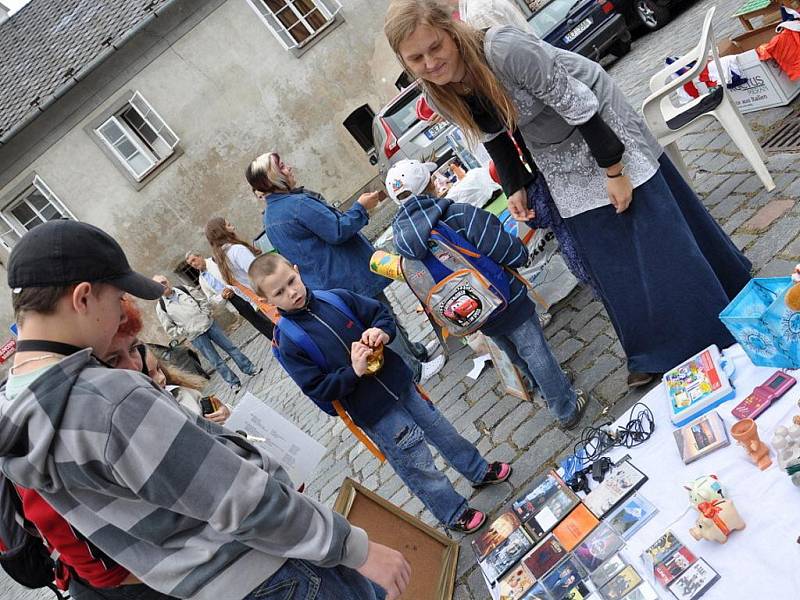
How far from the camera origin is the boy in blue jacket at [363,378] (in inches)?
123

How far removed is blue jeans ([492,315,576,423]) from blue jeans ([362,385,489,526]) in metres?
0.55

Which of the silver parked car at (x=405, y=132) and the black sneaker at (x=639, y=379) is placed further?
the silver parked car at (x=405, y=132)

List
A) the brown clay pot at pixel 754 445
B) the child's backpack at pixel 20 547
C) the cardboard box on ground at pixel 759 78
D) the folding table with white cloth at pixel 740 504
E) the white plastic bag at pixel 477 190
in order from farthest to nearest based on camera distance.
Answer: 1. the cardboard box on ground at pixel 759 78
2. the white plastic bag at pixel 477 190
3. the brown clay pot at pixel 754 445
4. the folding table with white cloth at pixel 740 504
5. the child's backpack at pixel 20 547

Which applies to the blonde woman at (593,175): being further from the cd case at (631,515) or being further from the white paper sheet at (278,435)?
the white paper sheet at (278,435)

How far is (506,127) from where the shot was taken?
306 cm

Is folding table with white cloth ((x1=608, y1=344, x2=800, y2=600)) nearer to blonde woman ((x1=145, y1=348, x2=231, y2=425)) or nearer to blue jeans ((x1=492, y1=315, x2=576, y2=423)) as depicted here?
blue jeans ((x1=492, y1=315, x2=576, y2=423))

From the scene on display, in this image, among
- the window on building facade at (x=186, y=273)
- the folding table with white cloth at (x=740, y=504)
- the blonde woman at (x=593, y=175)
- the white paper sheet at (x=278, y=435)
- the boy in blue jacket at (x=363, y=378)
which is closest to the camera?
the folding table with white cloth at (x=740, y=504)

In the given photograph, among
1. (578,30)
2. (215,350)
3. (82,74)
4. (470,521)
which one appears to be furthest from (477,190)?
(82,74)

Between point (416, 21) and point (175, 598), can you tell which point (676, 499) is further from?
point (416, 21)

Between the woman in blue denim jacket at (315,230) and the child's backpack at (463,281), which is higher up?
the woman in blue denim jacket at (315,230)

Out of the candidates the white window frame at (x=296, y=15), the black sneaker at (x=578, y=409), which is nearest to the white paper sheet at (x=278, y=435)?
the black sneaker at (x=578, y=409)

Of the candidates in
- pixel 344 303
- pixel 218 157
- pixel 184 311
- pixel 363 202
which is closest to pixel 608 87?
pixel 344 303

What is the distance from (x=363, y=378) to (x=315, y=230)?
5.30ft

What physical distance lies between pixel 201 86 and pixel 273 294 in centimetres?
1313
